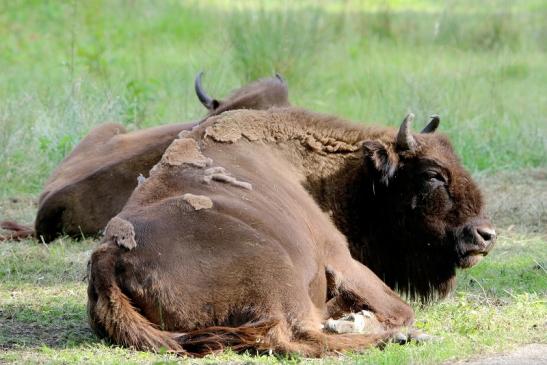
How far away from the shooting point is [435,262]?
743 centimetres

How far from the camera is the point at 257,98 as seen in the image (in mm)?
10453

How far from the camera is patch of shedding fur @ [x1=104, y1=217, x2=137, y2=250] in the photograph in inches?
231

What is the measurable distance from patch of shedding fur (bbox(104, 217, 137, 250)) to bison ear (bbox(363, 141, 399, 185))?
6.48ft

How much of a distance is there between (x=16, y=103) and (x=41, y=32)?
A: 9093 millimetres

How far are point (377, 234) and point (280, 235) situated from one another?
134 cm

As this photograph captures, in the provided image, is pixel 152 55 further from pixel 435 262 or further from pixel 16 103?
pixel 435 262

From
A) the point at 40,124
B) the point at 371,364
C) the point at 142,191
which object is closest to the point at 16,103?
the point at 40,124

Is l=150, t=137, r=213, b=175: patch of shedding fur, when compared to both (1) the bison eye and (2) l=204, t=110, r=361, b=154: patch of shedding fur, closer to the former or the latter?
(2) l=204, t=110, r=361, b=154: patch of shedding fur

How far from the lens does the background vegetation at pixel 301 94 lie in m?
6.90

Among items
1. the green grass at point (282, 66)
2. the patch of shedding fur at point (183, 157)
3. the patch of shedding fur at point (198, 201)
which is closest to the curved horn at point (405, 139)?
the patch of shedding fur at point (183, 157)

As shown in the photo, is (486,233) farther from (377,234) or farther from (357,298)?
(357,298)

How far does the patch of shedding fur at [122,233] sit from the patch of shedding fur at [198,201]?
393mm

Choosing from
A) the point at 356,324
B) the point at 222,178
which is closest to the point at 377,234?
the point at 356,324

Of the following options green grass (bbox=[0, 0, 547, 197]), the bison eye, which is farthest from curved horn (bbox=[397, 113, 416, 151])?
green grass (bbox=[0, 0, 547, 197])
